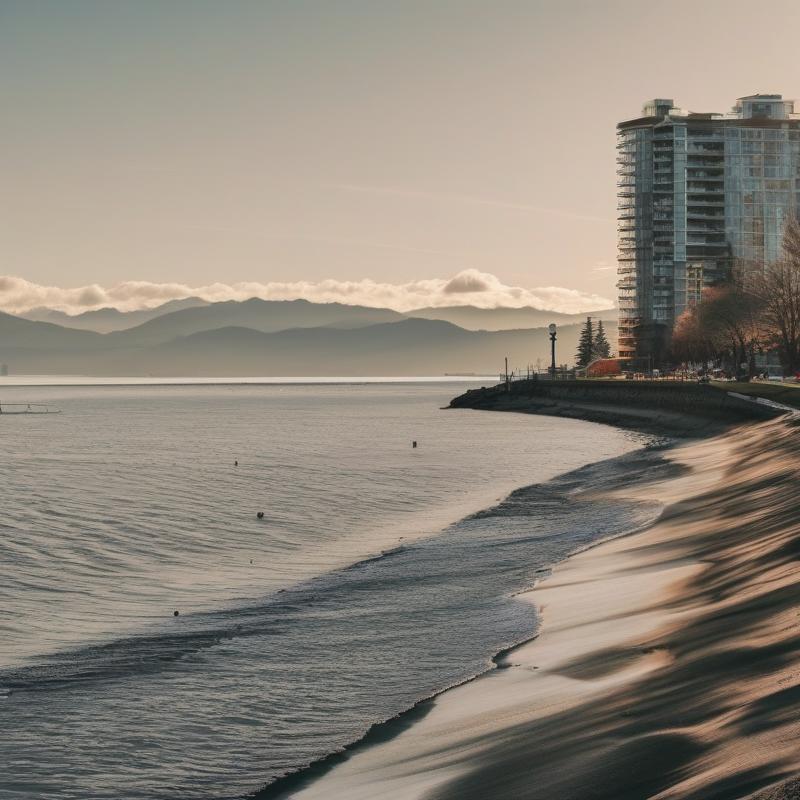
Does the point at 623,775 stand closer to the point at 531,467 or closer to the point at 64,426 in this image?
the point at 531,467

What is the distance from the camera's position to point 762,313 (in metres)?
126

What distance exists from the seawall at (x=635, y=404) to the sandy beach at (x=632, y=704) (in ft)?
163

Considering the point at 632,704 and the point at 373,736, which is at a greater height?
the point at 632,704

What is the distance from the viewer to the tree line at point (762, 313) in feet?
381

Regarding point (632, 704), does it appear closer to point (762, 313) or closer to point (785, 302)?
point (785, 302)

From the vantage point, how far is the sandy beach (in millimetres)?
10344

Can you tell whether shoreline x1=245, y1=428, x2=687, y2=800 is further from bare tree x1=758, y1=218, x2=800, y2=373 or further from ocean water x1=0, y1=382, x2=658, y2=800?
bare tree x1=758, y1=218, x2=800, y2=373

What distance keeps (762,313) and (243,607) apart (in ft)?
367

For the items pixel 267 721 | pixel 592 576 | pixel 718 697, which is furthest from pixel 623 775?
pixel 592 576

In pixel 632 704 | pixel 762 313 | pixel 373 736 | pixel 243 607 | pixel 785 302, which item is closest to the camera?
pixel 632 704

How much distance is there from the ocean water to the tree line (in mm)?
62138

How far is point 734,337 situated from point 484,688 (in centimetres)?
12865

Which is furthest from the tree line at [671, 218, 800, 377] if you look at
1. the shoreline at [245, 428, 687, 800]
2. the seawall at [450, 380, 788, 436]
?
the shoreline at [245, 428, 687, 800]

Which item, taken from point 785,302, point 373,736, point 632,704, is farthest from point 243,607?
point 785,302
